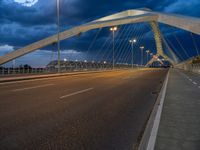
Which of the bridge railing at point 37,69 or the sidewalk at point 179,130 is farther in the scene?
the bridge railing at point 37,69

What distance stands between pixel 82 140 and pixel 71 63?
54.1 m

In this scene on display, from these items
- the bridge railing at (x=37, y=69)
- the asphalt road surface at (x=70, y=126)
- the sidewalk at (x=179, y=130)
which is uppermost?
the bridge railing at (x=37, y=69)

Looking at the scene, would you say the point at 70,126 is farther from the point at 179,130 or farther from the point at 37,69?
the point at 37,69

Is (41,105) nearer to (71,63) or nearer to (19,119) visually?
(19,119)

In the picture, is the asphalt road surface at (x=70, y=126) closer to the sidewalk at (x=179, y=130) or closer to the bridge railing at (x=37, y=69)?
the sidewalk at (x=179, y=130)

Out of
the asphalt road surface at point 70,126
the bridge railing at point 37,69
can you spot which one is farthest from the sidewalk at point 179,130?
the bridge railing at point 37,69

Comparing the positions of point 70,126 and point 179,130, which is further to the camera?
point 70,126

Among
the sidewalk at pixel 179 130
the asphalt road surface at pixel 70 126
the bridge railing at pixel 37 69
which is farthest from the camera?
the bridge railing at pixel 37 69

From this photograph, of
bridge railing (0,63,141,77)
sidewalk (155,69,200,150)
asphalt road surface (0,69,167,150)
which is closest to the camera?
sidewalk (155,69,200,150)

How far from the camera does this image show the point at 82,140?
450cm

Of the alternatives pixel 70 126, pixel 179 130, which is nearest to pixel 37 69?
pixel 70 126

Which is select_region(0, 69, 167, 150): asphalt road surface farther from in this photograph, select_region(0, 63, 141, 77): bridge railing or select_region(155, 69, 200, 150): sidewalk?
select_region(0, 63, 141, 77): bridge railing

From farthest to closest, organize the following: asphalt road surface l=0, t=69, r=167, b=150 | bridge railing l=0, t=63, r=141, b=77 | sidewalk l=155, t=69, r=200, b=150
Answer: bridge railing l=0, t=63, r=141, b=77
asphalt road surface l=0, t=69, r=167, b=150
sidewalk l=155, t=69, r=200, b=150

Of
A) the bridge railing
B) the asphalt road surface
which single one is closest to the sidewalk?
the asphalt road surface
